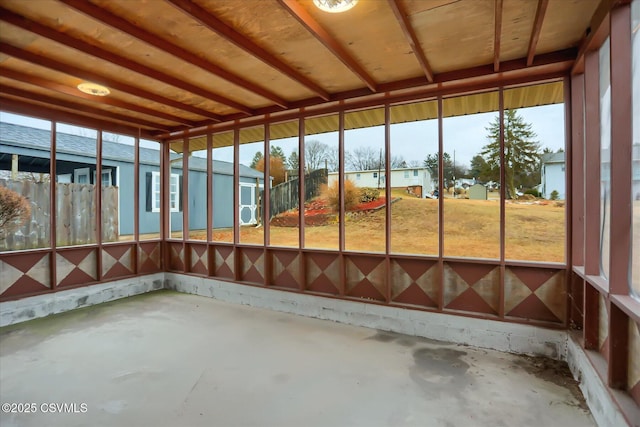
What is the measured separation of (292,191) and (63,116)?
144 inches

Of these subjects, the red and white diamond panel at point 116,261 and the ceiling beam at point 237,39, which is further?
the red and white diamond panel at point 116,261

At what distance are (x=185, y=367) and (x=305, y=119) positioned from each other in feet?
11.7

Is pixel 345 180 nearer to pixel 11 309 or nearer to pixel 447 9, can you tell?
pixel 447 9

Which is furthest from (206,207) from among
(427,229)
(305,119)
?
(427,229)

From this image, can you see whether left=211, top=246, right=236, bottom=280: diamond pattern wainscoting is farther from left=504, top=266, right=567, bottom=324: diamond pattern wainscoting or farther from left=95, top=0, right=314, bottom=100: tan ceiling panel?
left=504, top=266, right=567, bottom=324: diamond pattern wainscoting

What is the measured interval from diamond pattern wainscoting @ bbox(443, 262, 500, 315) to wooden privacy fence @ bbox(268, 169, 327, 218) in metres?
2.11

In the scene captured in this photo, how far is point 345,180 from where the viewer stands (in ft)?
15.0

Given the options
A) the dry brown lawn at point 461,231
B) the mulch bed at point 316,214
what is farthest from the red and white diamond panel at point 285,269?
the mulch bed at point 316,214

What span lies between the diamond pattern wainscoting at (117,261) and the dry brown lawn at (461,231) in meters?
3.50

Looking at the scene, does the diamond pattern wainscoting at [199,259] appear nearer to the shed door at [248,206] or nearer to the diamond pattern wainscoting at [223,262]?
the diamond pattern wainscoting at [223,262]

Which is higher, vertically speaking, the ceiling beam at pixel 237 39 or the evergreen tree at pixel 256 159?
the ceiling beam at pixel 237 39

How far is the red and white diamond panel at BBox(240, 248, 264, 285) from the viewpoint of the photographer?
17.2 ft

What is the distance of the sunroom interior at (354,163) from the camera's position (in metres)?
2.46

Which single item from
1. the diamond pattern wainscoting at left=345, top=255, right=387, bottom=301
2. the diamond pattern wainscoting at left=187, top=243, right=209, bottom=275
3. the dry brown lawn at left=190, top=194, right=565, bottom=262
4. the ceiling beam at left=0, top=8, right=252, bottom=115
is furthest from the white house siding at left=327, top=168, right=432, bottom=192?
the diamond pattern wainscoting at left=187, top=243, right=209, bottom=275
